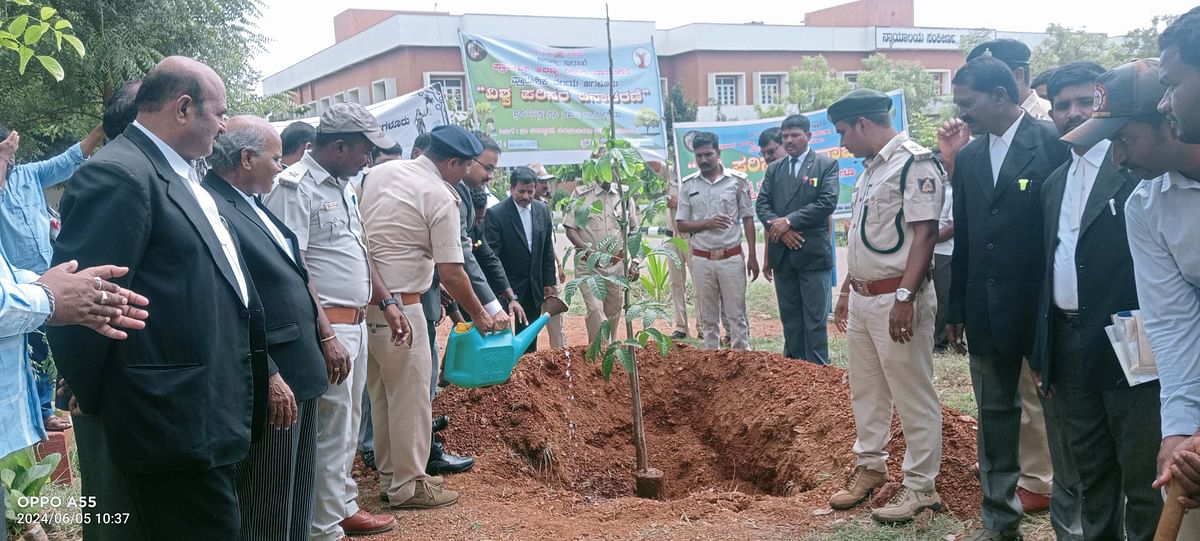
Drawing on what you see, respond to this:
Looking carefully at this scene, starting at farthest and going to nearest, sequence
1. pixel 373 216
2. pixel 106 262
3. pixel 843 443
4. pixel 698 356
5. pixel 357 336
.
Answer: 1. pixel 698 356
2. pixel 843 443
3. pixel 373 216
4. pixel 357 336
5. pixel 106 262

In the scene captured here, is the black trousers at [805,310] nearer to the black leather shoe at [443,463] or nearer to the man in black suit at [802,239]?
the man in black suit at [802,239]

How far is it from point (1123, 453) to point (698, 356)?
3620 millimetres

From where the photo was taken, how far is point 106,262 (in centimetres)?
208

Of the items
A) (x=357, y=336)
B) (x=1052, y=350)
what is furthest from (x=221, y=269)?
(x=1052, y=350)

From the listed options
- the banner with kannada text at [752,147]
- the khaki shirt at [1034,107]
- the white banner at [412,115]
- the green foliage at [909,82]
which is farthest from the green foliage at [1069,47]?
the khaki shirt at [1034,107]

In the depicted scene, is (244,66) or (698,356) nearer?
(698,356)

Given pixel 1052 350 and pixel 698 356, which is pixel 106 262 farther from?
pixel 698 356

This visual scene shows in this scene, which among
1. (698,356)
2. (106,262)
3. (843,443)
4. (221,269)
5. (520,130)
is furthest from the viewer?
(520,130)

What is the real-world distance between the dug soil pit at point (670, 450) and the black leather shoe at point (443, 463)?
0.07 meters

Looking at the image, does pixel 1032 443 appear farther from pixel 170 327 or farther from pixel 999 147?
pixel 170 327

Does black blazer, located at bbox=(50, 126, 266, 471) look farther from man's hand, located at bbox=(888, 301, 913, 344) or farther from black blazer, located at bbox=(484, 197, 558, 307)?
black blazer, located at bbox=(484, 197, 558, 307)

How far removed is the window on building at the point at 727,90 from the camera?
3219 cm

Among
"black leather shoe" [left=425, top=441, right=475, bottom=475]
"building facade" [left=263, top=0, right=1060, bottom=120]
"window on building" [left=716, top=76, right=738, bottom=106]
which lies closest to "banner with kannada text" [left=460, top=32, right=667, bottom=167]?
"black leather shoe" [left=425, top=441, right=475, bottom=475]

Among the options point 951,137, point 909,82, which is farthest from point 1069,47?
point 951,137
